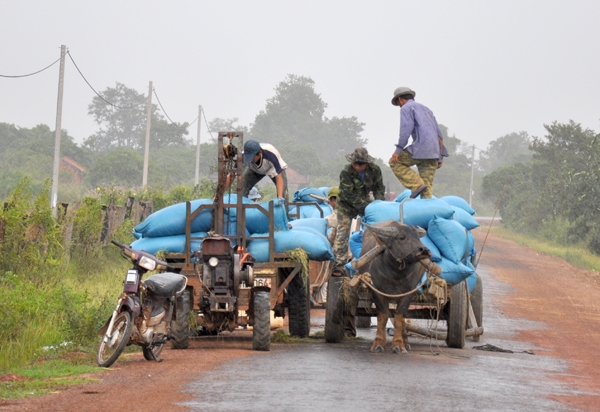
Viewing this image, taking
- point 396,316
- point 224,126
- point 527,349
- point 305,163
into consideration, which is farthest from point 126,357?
point 224,126

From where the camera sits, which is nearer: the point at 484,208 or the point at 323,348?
the point at 323,348

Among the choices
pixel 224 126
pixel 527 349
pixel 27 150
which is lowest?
pixel 527 349

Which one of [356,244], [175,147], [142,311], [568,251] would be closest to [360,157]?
[356,244]

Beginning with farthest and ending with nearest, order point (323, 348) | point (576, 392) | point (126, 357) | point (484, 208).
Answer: point (484, 208), point (323, 348), point (126, 357), point (576, 392)

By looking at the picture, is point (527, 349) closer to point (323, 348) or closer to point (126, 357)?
point (323, 348)

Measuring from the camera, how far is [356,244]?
41.5 feet

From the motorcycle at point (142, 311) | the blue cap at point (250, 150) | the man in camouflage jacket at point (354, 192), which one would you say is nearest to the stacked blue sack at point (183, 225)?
the man in camouflage jacket at point (354, 192)

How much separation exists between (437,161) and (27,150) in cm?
5321

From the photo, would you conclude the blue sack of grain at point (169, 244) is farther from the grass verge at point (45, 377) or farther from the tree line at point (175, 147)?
the tree line at point (175, 147)

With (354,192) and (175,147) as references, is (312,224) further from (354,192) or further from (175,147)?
(175,147)

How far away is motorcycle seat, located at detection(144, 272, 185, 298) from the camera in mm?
10359

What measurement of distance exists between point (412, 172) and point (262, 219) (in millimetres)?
2447

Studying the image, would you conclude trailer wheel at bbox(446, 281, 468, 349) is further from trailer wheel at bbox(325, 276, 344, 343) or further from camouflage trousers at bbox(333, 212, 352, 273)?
camouflage trousers at bbox(333, 212, 352, 273)

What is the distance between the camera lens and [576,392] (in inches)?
367
